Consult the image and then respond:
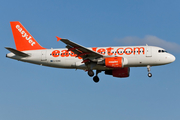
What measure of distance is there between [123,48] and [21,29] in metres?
15.7

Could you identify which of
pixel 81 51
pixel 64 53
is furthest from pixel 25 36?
pixel 81 51

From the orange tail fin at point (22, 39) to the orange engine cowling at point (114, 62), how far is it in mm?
11076

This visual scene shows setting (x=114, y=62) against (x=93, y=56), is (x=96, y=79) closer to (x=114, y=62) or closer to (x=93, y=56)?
(x=93, y=56)

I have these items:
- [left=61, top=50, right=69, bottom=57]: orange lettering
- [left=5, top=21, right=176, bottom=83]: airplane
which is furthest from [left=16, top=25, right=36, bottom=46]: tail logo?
[left=61, top=50, right=69, bottom=57]: orange lettering

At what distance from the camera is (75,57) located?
40.5m

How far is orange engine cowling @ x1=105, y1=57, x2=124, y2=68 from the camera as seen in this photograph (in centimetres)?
3884

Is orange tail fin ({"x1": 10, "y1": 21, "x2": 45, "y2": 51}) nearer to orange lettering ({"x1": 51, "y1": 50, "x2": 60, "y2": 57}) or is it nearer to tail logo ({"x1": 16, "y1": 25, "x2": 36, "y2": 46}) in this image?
tail logo ({"x1": 16, "y1": 25, "x2": 36, "y2": 46})

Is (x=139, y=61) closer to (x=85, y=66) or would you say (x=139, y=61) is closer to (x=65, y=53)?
(x=85, y=66)

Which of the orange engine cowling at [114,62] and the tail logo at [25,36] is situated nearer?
the orange engine cowling at [114,62]

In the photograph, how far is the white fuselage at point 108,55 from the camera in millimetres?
39812

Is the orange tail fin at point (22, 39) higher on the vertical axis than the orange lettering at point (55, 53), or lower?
higher

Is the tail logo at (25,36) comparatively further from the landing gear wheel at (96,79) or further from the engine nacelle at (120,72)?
the engine nacelle at (120,72)

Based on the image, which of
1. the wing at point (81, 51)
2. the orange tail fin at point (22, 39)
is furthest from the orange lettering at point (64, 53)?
the orange tail fin at point (22, 39)

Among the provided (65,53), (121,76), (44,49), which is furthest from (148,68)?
(44,49)
